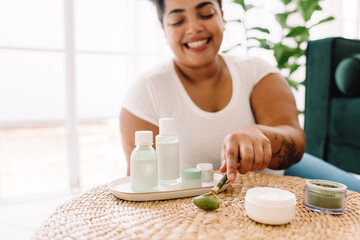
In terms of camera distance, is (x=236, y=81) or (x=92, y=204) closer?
(x=92, y=204)

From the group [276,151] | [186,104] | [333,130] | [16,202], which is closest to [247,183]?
[276,151]

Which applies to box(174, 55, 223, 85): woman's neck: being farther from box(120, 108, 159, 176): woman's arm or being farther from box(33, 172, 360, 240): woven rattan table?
box(33, 172, 360, 240): woven rattan table

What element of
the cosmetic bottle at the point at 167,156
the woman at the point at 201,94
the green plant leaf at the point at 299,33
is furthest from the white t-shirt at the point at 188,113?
the green plant leaf at the point at 299,33

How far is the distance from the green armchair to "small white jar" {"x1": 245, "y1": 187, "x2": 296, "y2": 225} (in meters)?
1.32

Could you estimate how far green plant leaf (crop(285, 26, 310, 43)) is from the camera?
197cm

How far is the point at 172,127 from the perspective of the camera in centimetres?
66

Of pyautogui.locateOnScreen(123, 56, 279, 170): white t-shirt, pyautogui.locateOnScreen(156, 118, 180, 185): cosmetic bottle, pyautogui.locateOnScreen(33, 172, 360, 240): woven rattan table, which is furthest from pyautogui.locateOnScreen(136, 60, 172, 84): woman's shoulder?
pyautogui.locateOnScreen(33, 172, 360, 240): woven rattan table

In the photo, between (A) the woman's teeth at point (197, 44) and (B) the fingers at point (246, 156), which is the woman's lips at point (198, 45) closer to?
(A) the woman's teeth at point (197, 44)

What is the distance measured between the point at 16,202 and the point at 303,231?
1.77m

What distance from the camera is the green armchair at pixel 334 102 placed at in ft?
5.40

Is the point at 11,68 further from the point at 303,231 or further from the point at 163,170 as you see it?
the point at 303,231

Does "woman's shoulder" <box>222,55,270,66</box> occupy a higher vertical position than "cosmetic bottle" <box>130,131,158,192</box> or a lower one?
higher

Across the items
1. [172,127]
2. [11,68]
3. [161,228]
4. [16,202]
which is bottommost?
[16,202]

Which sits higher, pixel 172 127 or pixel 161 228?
pixel 172 127
